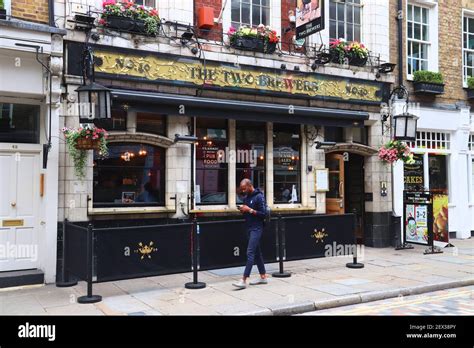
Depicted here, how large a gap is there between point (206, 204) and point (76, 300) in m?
4.26

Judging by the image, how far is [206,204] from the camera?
11.3 metres

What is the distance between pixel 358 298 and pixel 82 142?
5.75 meters

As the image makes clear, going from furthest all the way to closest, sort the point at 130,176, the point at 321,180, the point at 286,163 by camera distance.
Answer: the point at 321,180 < the point at 286,163 < the point at 130,176

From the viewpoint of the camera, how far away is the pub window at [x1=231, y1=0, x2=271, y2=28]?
12.0 metres

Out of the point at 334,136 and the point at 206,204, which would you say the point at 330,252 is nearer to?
the point at 206,204

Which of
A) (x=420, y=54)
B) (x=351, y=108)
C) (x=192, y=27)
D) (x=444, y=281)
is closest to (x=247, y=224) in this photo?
(x=444, y=281)

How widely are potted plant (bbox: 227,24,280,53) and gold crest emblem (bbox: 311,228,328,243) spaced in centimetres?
484

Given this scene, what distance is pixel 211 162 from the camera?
453 inches

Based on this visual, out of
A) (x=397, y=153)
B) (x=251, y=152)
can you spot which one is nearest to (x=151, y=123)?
(x=251, y=152)

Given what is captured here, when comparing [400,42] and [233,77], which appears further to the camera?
[400,42]

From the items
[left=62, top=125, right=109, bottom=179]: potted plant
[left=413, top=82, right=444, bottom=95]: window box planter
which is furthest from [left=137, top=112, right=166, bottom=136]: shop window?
[left=413, top=82, right=444, bottom=95]: window box planter

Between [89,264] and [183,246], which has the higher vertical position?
[183,246]

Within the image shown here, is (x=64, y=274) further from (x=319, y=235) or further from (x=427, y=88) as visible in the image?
(x=427, y=88)

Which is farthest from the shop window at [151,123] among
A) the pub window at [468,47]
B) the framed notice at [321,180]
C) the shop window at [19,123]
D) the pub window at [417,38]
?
the pub window at [468,47]
